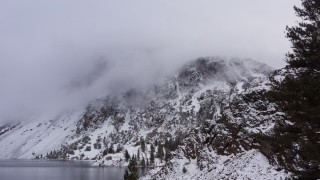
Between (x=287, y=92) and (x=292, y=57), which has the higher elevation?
(x=292, y=57)

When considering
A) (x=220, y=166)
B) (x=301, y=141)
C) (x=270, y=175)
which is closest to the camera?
(x=301, y=141)

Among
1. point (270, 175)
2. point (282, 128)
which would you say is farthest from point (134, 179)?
point (282, 128)

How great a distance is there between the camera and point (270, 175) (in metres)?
34.6

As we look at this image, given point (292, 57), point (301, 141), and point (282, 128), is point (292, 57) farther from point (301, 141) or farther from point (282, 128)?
point (301, 141)

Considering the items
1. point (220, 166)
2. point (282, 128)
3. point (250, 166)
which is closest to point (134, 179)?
point (220, 166)

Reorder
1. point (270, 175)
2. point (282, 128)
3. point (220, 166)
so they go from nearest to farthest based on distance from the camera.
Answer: point (282, 128) < point (270, 175) < point (220, 166)

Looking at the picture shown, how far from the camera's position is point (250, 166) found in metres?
39.9

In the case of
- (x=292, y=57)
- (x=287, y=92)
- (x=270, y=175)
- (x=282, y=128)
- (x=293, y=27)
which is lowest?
(x=270, y=175)

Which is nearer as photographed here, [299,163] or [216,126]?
[299,163]

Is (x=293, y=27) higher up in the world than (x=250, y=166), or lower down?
higher up

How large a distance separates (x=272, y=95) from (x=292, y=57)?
95.7 inches

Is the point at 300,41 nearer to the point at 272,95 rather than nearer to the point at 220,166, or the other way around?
the point at 272,95

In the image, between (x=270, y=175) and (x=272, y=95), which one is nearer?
(x=272, y=95)

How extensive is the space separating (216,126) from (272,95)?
43670 mm
